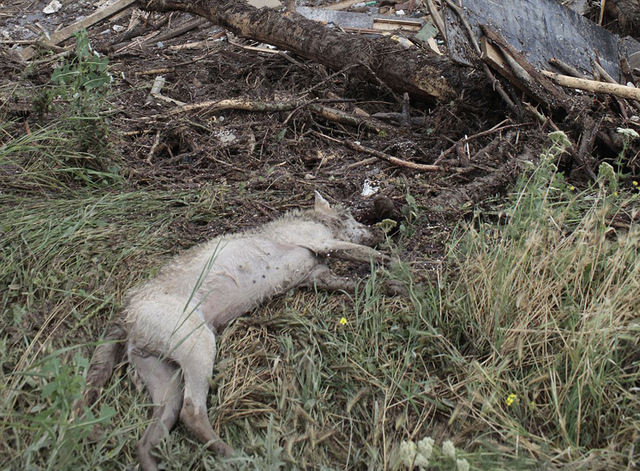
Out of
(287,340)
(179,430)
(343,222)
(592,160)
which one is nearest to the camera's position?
(179,430)

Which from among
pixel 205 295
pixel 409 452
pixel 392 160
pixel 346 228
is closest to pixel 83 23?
pixel 392 160

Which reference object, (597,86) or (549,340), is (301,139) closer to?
(597,86)

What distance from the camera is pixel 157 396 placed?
283cm

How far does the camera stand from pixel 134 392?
2902 millimetres

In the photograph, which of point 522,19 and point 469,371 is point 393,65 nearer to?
point 522,19

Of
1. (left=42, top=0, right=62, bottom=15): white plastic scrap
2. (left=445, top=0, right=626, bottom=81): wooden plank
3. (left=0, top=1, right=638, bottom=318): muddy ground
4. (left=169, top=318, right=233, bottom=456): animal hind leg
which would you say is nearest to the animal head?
(left=0, top=1, right=638, bottom=318): muddy ground

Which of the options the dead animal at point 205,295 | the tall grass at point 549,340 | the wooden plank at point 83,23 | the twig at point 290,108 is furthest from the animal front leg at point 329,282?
the wooden plank at point 83,23

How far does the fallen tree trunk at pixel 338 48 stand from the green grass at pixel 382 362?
9.33 ft

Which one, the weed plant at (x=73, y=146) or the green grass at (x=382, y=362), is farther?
the weed plant at (x=73, y=146)

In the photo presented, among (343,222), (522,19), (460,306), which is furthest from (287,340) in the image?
(522,19)

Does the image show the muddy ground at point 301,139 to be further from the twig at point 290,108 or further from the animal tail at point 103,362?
the animal tail at point 103,362

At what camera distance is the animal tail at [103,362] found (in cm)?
282

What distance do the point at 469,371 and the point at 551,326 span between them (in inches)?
18.7

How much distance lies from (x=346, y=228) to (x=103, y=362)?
191 centimetres
